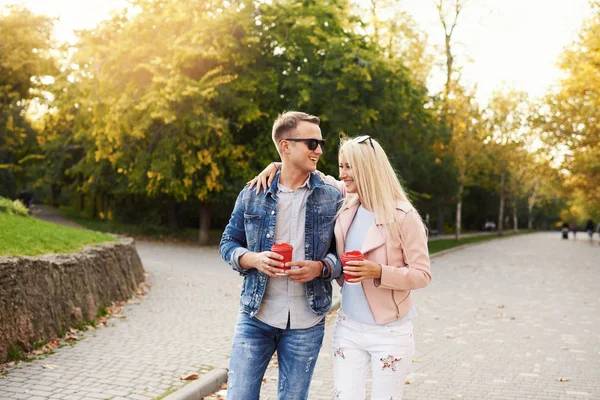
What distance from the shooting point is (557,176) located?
3722 centimetres

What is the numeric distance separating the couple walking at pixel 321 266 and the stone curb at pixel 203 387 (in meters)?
2.27

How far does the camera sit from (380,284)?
3.40m

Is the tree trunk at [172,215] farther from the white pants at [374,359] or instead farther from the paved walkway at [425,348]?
the white pants at [374,359]

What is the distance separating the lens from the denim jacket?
361 centimetres

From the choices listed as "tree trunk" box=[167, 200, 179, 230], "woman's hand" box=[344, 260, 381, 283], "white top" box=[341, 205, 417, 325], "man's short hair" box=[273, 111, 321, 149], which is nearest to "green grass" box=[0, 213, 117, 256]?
"man's short hair" box=[273, 111, 321, 149]

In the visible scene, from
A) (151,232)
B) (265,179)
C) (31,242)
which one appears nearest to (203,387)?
(265,179)

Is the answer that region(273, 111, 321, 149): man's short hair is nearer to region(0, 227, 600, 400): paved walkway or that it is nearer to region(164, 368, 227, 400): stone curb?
region(164, 368, 227, 400): stone curb

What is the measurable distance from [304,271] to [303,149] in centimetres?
72

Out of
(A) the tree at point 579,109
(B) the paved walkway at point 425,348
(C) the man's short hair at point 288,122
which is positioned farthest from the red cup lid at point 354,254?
(A) the tree at point 579,109

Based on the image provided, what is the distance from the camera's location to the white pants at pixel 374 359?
3406 millimetres

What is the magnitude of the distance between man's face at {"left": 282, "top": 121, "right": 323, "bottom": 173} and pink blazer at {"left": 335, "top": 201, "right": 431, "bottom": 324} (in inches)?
20.4

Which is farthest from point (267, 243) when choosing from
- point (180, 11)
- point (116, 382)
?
point (180, 11)

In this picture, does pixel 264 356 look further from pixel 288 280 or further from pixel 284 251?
pixel 284 251

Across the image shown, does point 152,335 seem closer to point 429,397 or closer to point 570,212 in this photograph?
point 429,397
